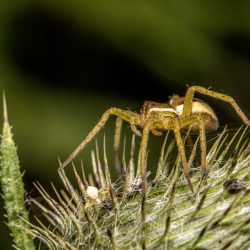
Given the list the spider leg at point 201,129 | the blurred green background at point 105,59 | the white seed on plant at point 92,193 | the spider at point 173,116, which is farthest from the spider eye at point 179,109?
the blurred green background at point 105,59

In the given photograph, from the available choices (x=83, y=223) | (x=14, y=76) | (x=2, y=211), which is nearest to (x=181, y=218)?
(x=83, y=223)

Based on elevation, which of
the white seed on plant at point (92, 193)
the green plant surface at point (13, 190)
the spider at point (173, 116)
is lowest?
the green plant surface at point (13, 190)

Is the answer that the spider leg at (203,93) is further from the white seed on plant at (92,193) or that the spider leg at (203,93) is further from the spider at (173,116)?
the white seed on plant at (92,193)

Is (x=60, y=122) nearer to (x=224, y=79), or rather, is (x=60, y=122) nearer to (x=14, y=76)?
(x=14, y=76)

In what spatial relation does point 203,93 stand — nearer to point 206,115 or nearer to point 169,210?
point 206,115

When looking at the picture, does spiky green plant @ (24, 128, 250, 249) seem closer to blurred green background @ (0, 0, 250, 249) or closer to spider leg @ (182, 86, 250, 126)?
spider leg @ (182, 86, 250, 126)

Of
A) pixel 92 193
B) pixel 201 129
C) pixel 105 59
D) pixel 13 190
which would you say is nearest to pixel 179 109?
pixel 201 129
